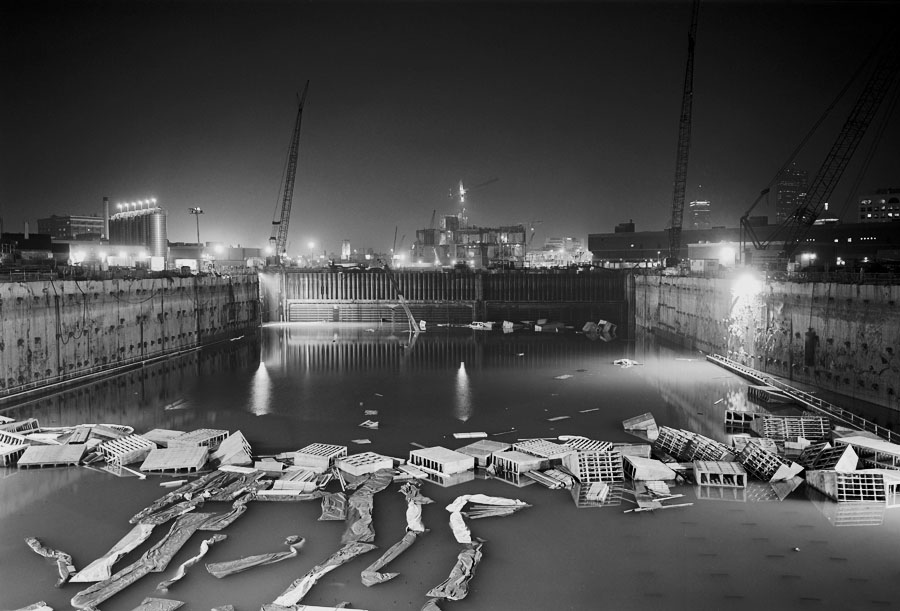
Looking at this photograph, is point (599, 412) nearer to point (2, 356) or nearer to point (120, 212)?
point (2, 356)

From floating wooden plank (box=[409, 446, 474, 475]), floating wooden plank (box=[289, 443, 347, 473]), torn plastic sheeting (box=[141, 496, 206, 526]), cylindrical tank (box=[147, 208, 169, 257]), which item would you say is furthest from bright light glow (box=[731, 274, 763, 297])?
cylindrical tank (box=[147, 208, 169, 257])

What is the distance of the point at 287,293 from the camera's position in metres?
72.6

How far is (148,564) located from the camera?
12.9 meters

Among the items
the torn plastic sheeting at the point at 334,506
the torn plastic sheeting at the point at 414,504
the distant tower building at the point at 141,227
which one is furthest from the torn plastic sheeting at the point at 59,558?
the distant tower building at the point at 141,227

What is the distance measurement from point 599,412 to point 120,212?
96.3 m

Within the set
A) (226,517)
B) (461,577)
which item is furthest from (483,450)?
(226,517)

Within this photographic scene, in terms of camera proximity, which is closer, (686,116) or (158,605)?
(158,605)

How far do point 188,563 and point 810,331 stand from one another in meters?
30.7

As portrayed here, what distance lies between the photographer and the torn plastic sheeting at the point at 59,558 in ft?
41.1

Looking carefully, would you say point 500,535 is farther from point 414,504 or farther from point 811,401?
point 811,401

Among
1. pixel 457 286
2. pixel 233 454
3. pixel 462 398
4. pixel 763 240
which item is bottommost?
pixel 462 398

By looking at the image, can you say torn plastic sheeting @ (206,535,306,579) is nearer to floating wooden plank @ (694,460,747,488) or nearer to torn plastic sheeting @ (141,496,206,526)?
torn plastic sheeting @ (141,496,206,526)

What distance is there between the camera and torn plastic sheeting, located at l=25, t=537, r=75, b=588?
41.1 feet

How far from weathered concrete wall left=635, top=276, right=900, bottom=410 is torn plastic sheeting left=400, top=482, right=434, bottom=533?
20050 millimetres
